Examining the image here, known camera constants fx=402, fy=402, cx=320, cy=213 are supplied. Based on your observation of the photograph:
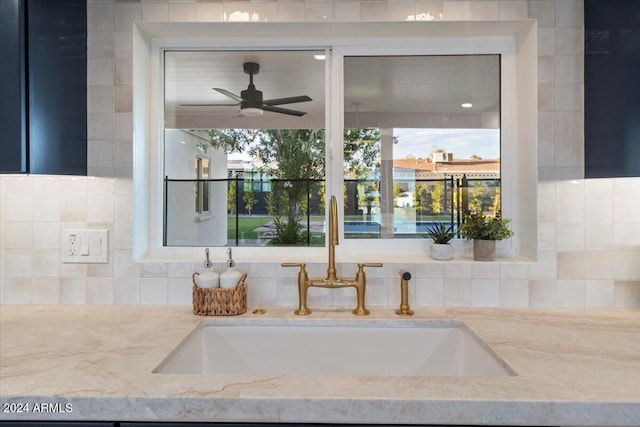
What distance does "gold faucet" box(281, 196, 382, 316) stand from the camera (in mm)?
1410

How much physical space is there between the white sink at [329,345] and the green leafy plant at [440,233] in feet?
1.13

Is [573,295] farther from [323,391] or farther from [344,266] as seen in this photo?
[323,391]

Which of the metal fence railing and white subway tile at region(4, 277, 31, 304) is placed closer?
white subway tile at region(4, 277, 31, 304)

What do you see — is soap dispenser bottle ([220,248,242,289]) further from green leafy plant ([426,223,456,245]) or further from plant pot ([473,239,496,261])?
plant pot ([473,239,496,261])

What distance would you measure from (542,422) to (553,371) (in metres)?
0.18

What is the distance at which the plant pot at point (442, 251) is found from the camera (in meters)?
1.55

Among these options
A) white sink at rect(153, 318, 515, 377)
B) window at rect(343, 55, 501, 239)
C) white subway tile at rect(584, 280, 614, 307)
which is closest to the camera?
white sink at rect(153, 318, 515, 377)

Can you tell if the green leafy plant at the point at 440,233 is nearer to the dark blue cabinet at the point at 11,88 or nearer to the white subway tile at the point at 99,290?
the white subway tile at the point at 99,290

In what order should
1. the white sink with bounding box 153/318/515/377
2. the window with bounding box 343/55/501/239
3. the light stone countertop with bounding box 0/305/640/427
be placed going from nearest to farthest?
the light stone countertop with bounding box 0/305/640/427 < the white sink with bounding box 153/318/515/377 < the window with bounding box 343/55/501/239

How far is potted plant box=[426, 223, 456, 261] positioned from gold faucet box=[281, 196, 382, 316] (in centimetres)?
28

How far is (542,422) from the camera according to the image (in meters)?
0.81

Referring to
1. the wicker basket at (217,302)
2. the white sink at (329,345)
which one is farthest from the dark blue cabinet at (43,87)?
the white sink at (329,345)

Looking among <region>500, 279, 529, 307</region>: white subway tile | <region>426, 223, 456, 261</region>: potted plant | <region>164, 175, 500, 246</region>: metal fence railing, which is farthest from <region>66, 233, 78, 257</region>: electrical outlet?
<region>500, 279, 529, 307</region>: white subway tile

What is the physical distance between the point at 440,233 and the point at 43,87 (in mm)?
1482
